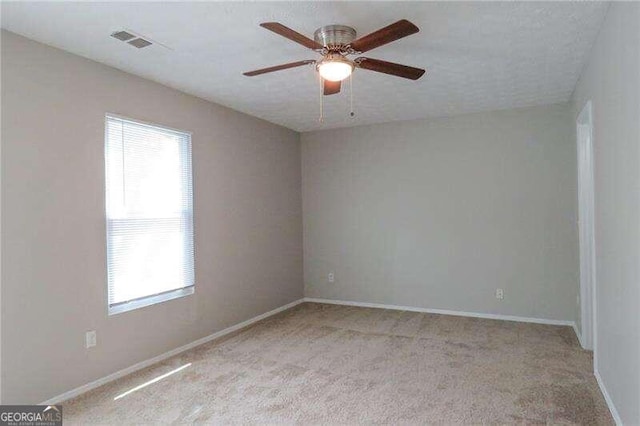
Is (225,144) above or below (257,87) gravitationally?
below

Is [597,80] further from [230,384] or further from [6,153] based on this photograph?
[6,153]

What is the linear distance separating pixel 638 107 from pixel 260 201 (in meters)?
3.95

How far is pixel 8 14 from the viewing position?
240 cm

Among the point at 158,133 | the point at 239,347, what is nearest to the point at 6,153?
the point at 158,133

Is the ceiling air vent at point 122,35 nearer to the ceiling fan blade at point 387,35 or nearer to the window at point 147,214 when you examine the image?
the window at point 147,214

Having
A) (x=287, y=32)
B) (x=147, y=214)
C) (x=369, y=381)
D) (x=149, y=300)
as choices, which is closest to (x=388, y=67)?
(x=287, y=32)

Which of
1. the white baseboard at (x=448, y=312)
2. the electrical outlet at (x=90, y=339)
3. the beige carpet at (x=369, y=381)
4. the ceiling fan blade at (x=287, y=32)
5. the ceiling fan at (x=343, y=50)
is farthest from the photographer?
the white baseboard at (x=448, y=312)

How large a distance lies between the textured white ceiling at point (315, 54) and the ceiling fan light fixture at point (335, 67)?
26 cm

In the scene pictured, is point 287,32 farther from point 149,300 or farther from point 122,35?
point 149,300

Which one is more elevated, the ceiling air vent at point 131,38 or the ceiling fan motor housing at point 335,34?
the ceiling air vent at point 131,38

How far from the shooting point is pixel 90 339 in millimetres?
3102

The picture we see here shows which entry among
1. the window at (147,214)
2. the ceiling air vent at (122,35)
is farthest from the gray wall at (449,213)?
the ceiling air vent at (122,35)

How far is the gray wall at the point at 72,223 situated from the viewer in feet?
8.68

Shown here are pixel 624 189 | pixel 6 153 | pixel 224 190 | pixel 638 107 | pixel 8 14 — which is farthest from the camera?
pixel 224 190
